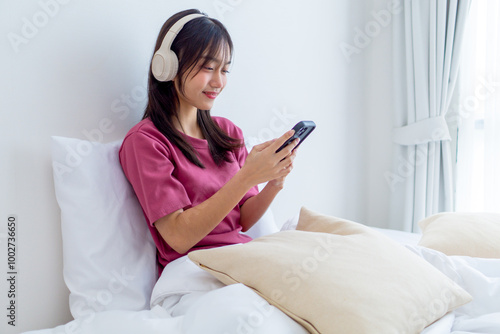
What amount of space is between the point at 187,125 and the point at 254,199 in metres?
0.29

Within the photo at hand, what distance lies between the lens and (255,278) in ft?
2.80

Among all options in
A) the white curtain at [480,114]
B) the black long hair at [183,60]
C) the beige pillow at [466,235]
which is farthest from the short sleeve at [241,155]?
the white curtain at [480,114]

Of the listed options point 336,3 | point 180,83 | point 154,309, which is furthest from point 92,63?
point 336,3

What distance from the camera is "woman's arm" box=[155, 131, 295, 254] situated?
1035 millimetres

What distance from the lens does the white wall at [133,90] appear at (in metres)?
1.00

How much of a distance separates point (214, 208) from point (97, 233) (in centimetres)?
28

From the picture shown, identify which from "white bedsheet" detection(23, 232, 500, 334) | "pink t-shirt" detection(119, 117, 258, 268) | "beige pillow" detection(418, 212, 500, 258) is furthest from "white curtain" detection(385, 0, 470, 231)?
"pink t-shirt" detection(119, 117, 258, 268)

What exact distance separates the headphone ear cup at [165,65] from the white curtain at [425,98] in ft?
4.57

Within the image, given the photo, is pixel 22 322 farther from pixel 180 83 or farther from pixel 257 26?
pixel 257 26

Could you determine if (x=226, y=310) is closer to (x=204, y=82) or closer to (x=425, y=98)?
(x=204, y=82)

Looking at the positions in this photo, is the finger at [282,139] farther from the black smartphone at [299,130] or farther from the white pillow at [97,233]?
the white pillow at [97,233]

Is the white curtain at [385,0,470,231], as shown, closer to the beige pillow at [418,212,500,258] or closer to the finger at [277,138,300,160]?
the beige pillow at [418,212,500,258]

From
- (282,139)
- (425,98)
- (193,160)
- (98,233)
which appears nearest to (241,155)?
(193,160)

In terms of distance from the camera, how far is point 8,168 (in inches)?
38.2
